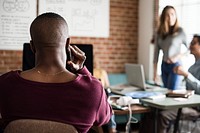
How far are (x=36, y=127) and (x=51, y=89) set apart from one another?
161 millimetres

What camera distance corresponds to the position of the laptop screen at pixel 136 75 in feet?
11.2

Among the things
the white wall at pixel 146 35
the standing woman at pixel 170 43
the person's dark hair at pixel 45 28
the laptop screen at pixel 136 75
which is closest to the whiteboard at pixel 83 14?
the white wall at pixel 146 35

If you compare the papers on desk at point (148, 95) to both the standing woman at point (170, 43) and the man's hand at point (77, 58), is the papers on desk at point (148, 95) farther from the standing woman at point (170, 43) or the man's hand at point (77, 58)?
the man's hand at point (77, 58)

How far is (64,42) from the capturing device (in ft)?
4.66

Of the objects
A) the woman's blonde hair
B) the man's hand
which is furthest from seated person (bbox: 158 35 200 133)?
the man's hand

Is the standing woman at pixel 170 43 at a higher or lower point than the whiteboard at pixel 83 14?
lower

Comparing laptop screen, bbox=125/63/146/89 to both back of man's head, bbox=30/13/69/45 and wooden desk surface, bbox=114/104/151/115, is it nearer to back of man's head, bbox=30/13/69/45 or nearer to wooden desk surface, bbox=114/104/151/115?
wooden desk surface, bbox=114/104/151/115

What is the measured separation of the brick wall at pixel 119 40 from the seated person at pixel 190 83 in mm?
2186

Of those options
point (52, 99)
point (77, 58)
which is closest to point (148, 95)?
point (77, 58)

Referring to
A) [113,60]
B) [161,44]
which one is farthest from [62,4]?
[161,44]

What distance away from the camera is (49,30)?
1.37 meters

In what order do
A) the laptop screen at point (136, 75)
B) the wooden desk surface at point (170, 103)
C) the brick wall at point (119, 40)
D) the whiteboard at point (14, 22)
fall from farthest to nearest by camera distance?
the brick wall at point (119, 40) → the whiteboard at point (14, 22) → the laptop screen at point (136, 75) → the wooden desk surface at point (170, 103)

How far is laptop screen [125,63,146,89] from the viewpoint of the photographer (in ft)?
11.2

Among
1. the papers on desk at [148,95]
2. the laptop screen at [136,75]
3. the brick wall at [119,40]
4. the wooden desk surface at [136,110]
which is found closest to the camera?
the wooden desk surface at [136,110]
